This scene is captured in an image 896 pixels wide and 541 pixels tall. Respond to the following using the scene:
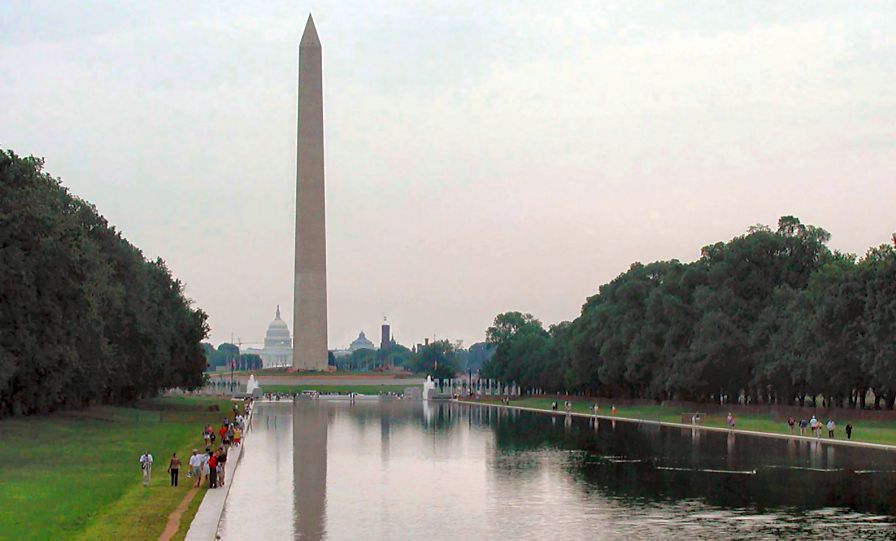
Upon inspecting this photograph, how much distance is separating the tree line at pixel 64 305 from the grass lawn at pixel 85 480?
8.50 ft

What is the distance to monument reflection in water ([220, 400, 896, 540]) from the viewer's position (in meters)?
25.3

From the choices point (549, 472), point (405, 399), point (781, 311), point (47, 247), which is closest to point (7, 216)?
→ point (47, 247)

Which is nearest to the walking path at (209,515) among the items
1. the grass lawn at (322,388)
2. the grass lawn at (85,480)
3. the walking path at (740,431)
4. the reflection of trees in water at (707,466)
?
the grass lawn at (85,480)

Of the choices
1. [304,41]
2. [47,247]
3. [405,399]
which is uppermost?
[304,41]

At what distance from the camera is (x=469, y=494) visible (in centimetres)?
3197

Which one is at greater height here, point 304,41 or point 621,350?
point 304,41

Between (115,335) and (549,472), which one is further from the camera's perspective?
(115,335)

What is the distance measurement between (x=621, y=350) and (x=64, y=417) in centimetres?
4707

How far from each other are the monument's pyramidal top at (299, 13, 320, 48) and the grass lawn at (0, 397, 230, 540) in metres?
68.6

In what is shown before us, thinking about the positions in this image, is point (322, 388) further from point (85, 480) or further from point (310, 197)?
point (85, 480)

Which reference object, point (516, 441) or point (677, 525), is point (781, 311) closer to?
point (516, 441)

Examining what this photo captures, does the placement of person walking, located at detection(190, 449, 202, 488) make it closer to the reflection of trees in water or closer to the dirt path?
the dirt path

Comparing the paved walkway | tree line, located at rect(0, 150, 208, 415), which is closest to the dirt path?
tree line, located at rect(0, 150, 208, 415)

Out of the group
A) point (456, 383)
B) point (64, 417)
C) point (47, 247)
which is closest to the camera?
point (47, 247)
